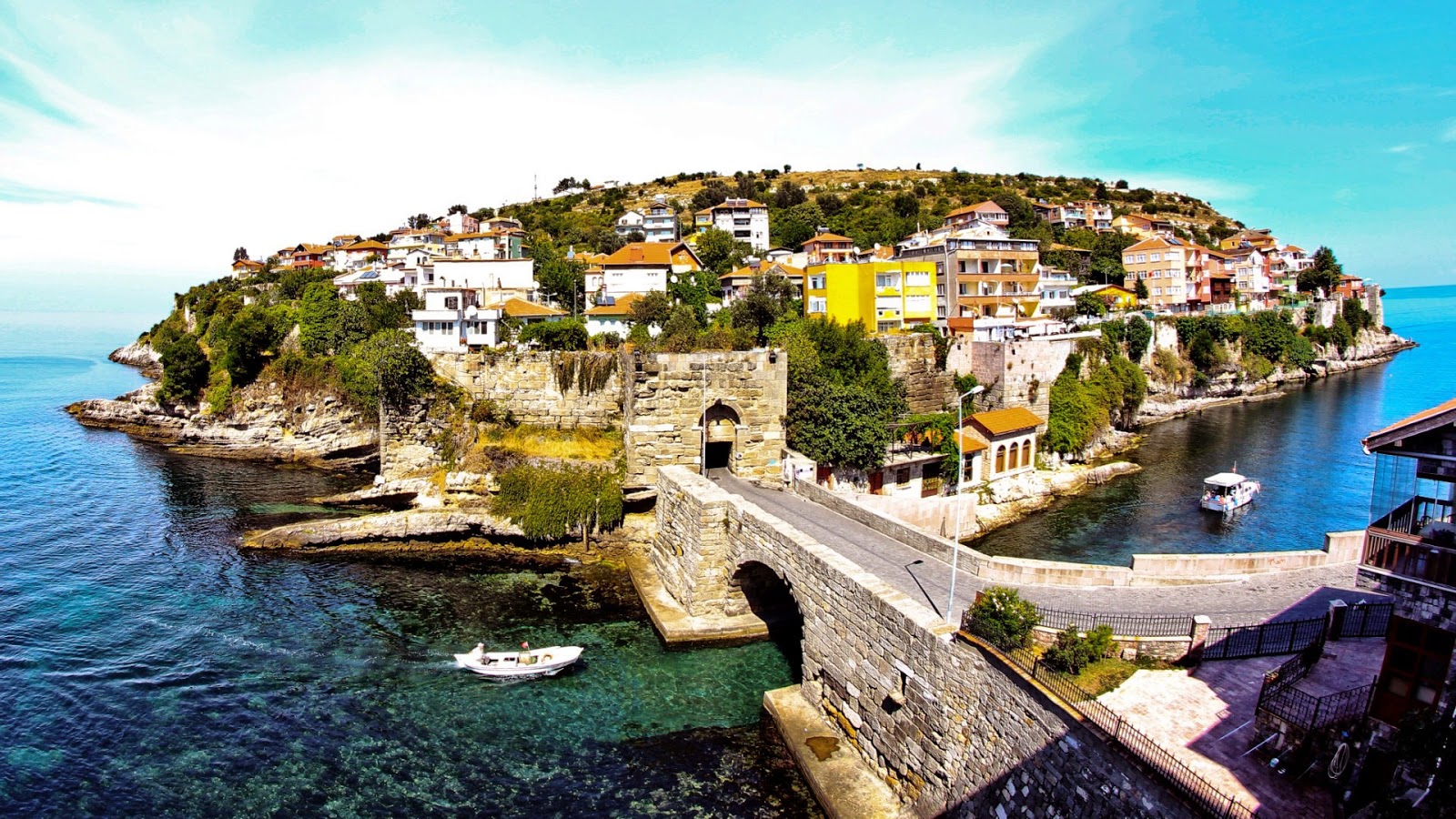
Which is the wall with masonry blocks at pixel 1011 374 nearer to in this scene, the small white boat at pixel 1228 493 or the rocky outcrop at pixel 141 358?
the small white boat at pixel 1228 493

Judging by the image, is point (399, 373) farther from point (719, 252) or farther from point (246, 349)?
point (719, 252)

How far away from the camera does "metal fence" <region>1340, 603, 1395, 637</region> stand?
1130cm

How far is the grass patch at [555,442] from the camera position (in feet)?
91.6

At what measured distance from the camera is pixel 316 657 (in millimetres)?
18422

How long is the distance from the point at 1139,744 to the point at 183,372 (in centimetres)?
5381

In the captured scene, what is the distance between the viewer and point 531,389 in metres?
30.1

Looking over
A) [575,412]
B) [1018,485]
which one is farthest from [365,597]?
[1018,485]

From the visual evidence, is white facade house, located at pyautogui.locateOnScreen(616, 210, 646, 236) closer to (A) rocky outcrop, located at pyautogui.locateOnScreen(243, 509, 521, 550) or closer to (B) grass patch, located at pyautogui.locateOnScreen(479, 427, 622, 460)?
(B) grass patch, located at pyautogui.locateOnScreen(479, 427, 622, 460)

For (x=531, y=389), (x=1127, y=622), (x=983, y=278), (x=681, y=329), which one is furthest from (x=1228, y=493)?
(x=531, y=389)

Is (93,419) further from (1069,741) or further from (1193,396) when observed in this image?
(1193,396)

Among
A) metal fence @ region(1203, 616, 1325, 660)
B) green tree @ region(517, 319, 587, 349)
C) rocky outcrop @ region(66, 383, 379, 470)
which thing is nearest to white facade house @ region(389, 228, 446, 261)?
rocky outcrop @ region(66, 383, 379, 470)

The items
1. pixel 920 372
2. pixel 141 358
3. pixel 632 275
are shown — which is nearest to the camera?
pixel 920 372

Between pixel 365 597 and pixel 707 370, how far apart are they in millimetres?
12172

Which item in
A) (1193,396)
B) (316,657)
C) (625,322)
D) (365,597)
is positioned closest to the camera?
(316,657)
